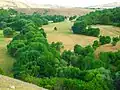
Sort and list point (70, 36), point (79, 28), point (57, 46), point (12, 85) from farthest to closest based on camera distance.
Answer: point (79, 28), point (70, 36), point (57, 46), point (12, 85)

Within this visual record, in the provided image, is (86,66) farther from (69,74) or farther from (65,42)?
(65,42)

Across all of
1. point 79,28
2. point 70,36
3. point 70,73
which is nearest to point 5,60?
point 70,73

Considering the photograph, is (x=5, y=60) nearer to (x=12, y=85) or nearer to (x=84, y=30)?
(x=84, y=30)

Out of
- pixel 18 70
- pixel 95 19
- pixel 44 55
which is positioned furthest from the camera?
pixel 95 19

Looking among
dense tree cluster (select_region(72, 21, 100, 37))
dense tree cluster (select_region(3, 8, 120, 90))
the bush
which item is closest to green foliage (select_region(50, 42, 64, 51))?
dense tree cluster (select_region(3, 8, 120, 90))

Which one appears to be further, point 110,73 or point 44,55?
point 44,55

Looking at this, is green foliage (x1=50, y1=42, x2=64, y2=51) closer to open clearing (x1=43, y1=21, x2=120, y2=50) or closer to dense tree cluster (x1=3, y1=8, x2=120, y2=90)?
open clearing (x1=43, y1=21, x2=120, y2=50)

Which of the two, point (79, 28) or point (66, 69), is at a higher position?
point (66, 69)

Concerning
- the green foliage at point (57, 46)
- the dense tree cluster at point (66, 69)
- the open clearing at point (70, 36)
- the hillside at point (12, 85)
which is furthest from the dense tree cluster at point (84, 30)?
the hillside at point (12, 85)

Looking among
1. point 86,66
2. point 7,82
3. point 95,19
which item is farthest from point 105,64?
point 95,19

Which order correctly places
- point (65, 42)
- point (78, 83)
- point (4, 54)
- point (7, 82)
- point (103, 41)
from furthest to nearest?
point (65, 42) → point (103, 41) → point (4, 54) → point (78, 83) → point (7, 82)

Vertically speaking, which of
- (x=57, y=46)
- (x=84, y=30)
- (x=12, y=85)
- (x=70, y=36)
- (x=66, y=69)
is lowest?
(x=70, y=36)
